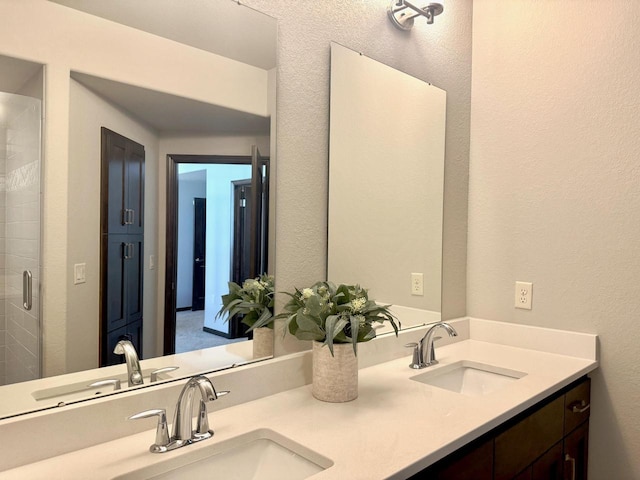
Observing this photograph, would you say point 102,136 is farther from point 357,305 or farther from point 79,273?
point 357,305

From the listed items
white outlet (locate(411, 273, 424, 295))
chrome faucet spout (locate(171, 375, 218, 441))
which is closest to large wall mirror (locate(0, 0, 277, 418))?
chrome faucet spout (locate(171, 375, 218, 441))

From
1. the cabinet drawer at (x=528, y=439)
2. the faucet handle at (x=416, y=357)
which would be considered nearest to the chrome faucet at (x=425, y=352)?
the faucet handle at (x=416, y=357)

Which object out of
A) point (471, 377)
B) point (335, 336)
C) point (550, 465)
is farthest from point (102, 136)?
point (550, 465)

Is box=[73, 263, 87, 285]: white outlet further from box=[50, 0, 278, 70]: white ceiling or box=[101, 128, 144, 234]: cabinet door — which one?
box=[50, 0, 278, 70]: white ceiling

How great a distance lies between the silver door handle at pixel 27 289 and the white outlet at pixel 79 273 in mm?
85

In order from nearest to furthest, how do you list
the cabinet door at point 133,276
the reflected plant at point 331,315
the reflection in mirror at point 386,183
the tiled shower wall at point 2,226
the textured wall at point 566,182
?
the tiled shower wall at point 2,226, the cabinet door at point 133,276, the reflected plant at point 331,315, the reflection in mirror at point 386,183, the textured wall at point 566,182

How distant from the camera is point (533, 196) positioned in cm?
189

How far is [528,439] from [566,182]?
3.33 ft

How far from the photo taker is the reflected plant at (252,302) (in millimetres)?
1283

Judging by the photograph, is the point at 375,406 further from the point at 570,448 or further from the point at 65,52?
the point at 65,52

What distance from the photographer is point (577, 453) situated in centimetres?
167

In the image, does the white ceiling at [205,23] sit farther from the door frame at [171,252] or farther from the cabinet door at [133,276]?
the cabinet door at [133,276]

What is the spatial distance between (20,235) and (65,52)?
39cm

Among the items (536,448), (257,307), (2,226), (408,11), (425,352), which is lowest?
(536,448)
